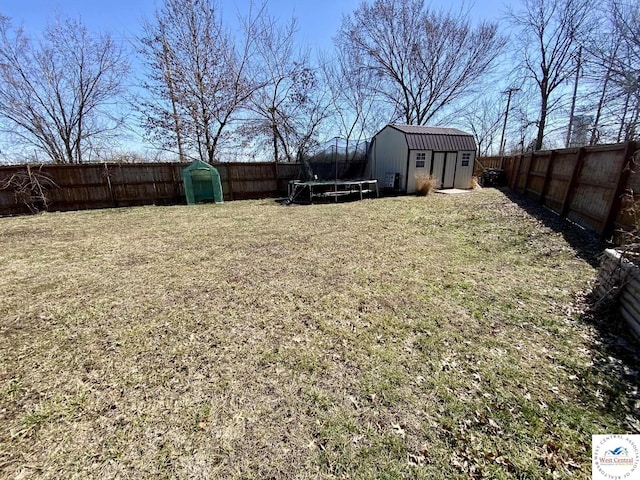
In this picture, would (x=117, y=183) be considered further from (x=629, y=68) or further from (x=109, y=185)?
(x=629, y=68)

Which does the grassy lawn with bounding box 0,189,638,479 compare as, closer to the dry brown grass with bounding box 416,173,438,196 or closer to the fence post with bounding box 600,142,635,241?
the fence post with bounding box 600,142,635,241

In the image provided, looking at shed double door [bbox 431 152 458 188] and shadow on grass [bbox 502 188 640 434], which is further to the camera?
shed double door [bbox 431 152 458 188]

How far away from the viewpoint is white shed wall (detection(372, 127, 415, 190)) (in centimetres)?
1261

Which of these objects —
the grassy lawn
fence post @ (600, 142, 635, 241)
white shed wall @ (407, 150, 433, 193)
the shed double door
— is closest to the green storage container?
the grassy lawn

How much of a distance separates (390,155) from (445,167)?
9.01ft

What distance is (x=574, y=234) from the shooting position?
17.6 feet

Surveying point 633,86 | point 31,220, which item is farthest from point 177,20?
point 633,86

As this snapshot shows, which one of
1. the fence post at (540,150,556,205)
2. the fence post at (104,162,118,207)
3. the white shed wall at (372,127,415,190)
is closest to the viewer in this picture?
the fence post at (540,150,556,205)

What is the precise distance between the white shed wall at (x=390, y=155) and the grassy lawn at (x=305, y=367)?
8646 millimetres

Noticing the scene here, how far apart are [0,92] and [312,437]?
2077cm

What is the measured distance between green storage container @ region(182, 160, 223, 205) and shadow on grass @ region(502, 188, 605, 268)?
→ 11012mm

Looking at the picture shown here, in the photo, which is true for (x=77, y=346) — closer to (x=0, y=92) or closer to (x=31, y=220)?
(x=31, y=220)

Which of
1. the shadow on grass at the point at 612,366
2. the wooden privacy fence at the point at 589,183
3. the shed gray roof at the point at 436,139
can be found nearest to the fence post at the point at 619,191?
the wooden privacy fence at the point at 589,183

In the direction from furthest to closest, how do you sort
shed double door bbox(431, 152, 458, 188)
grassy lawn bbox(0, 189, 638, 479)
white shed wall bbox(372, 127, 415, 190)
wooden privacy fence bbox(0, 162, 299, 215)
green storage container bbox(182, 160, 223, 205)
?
shed double door bbox(431, 152, 458, 188) < white shed wall bbox(372, 127, 415, 190) < green storage container bbox(182, 160, 223, 205) < wooden privacy fence bbox(0, 162, 299, 215) < grassy lawn bbox(0, 189, 638, 479)
